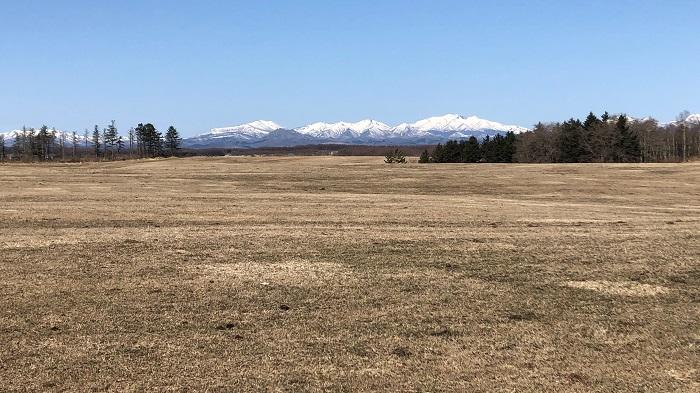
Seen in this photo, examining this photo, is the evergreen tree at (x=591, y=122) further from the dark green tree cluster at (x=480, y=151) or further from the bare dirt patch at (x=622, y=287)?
the bare dirt patch at (x=622, y=287)

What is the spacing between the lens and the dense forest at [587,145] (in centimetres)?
10125

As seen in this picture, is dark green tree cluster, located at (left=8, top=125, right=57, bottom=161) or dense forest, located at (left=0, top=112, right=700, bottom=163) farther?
dark green tree cluster, located at (left=8, top=125, right=57, bottom=161)

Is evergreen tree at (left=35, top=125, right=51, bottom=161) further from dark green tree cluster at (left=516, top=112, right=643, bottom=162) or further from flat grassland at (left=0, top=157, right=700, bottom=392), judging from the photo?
flat grassland at (left=0, top=157, right=700, bottom=392)

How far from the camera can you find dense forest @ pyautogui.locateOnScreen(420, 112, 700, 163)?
101m

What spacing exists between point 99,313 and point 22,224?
1121 centimetres

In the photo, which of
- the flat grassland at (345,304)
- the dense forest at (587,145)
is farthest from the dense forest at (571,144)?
the flat grassland at (345,304)

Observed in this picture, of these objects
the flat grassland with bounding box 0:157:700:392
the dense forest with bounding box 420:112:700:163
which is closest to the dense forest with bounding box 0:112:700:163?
the dense forest with bounding box 420:112:700:163

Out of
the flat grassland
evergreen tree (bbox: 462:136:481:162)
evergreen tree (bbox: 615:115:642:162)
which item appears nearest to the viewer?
the flat grassland

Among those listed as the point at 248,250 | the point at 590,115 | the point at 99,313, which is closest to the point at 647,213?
the point at 248,250

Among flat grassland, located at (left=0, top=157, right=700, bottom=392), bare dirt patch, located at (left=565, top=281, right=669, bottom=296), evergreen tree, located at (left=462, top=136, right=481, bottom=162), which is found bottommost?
bare dirt patch, located at (left=565, top=281, right=669, bottom=296)

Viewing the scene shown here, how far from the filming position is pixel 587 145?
4050 inches

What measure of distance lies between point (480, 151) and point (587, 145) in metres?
23.1

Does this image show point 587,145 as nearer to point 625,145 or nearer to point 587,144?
point 587,144

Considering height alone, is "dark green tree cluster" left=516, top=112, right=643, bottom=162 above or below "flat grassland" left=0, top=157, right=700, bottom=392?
above
